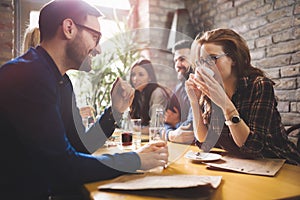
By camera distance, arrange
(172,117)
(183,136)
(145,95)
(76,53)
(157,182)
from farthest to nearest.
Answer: (145,95), (172,117), (183,136), (76,53), (157,182)

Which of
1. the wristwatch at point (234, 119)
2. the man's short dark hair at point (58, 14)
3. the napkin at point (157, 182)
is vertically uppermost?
the man's short dark hair at point (58, 14)

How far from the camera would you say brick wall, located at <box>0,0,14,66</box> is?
228 cm

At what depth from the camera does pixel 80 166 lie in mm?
805

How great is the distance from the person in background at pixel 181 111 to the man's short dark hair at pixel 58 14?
34.4 inches

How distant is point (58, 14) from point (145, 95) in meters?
1.57

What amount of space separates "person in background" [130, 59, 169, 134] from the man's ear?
1.21m

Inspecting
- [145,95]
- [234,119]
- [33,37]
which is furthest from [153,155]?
[145,95]

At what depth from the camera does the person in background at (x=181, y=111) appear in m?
1.55

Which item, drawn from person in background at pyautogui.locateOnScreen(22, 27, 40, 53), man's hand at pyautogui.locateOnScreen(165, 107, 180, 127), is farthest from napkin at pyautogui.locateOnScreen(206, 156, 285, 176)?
person in background at pyautogui.locateOnScreen(22, 27, 40, 53)

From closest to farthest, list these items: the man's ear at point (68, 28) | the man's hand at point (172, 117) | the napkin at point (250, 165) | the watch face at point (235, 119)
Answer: the napkin at point (250, 165) < the man's ear at point (68, 28) < the watch face at point (235, 119) < the man's hand at point (172, 117)

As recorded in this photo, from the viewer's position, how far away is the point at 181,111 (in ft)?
7.17

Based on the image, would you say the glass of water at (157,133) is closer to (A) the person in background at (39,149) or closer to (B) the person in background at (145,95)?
(A) the person in background at (39,149)

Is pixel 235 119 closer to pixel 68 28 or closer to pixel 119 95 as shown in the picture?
pixel 119 95

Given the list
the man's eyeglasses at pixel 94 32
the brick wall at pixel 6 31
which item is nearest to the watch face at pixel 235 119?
the man's eyeglasses at pixel 94 32
